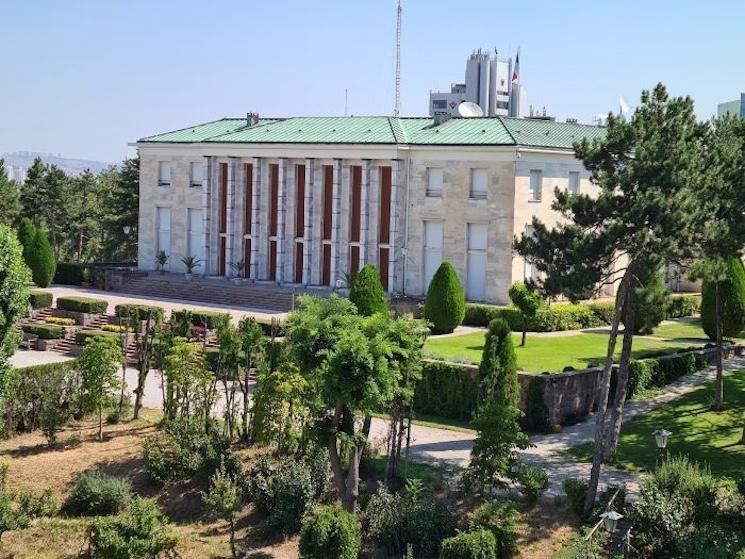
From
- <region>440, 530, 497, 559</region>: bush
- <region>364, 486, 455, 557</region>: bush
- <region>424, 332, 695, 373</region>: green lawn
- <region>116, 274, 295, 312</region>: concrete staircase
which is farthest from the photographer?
<region>116, 274, 295, 312</region>: concrete staircase

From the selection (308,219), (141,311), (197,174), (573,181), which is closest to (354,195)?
(308,219)

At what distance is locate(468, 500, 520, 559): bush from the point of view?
23922 mm

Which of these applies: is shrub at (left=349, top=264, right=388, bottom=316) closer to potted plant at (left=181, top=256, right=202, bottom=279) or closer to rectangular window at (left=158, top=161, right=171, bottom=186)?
potted plant at (left=181, top=256, right=202, bottom=279)

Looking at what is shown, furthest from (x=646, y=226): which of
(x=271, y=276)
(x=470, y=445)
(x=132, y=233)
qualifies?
(x=132, y=233)

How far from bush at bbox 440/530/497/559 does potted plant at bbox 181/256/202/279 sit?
37816 mm

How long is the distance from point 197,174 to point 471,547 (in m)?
41.1

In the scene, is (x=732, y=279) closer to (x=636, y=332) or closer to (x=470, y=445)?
(x=636, y=332)

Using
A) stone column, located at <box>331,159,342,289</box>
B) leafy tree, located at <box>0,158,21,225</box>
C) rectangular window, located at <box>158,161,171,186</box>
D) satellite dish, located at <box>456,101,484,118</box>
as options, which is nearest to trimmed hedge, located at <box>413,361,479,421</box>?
stone column, located at <box>331,159,342,289</box>

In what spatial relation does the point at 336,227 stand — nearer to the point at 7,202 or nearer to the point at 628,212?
the point at 7,202

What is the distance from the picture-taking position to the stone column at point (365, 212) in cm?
5328

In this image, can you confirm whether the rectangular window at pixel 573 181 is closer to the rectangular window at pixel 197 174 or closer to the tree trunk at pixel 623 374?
the rectangular window at pixel 197 174

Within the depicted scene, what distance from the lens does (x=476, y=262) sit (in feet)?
165

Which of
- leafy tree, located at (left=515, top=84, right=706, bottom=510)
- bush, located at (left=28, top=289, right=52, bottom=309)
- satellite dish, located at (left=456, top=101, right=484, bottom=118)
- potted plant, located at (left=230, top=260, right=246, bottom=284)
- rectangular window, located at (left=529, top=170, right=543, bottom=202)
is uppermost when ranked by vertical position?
satellite dish, located at (left=456, top=101, right=484, bottom=118)

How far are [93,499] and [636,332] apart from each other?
25.3 m
